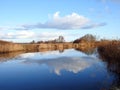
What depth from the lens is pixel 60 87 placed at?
434 inches

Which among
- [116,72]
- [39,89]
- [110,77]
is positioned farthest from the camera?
[116,72]

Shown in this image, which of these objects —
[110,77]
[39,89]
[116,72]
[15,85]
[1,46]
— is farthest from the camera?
[1,46]

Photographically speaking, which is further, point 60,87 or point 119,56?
point 119,56

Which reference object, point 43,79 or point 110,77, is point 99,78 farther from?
point 43,79

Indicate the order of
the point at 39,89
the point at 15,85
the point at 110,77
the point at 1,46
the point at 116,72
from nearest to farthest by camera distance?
the point at 39,89, the point at 15,85, the point at 110,77, the point at 116,72, the point at 1,46

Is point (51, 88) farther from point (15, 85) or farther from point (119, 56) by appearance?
point (119, 56)

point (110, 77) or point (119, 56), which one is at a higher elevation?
point (119, 56)

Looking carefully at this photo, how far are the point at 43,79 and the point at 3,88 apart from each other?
2595 millimetres

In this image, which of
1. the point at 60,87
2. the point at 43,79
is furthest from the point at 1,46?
the point at 60,87

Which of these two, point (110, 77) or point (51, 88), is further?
point (110, 77)

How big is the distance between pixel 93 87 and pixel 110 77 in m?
1.88

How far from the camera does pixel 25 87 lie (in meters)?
11.1

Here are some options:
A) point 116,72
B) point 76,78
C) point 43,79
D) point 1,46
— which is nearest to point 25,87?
point 43,79

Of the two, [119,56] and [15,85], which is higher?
[119,56]
